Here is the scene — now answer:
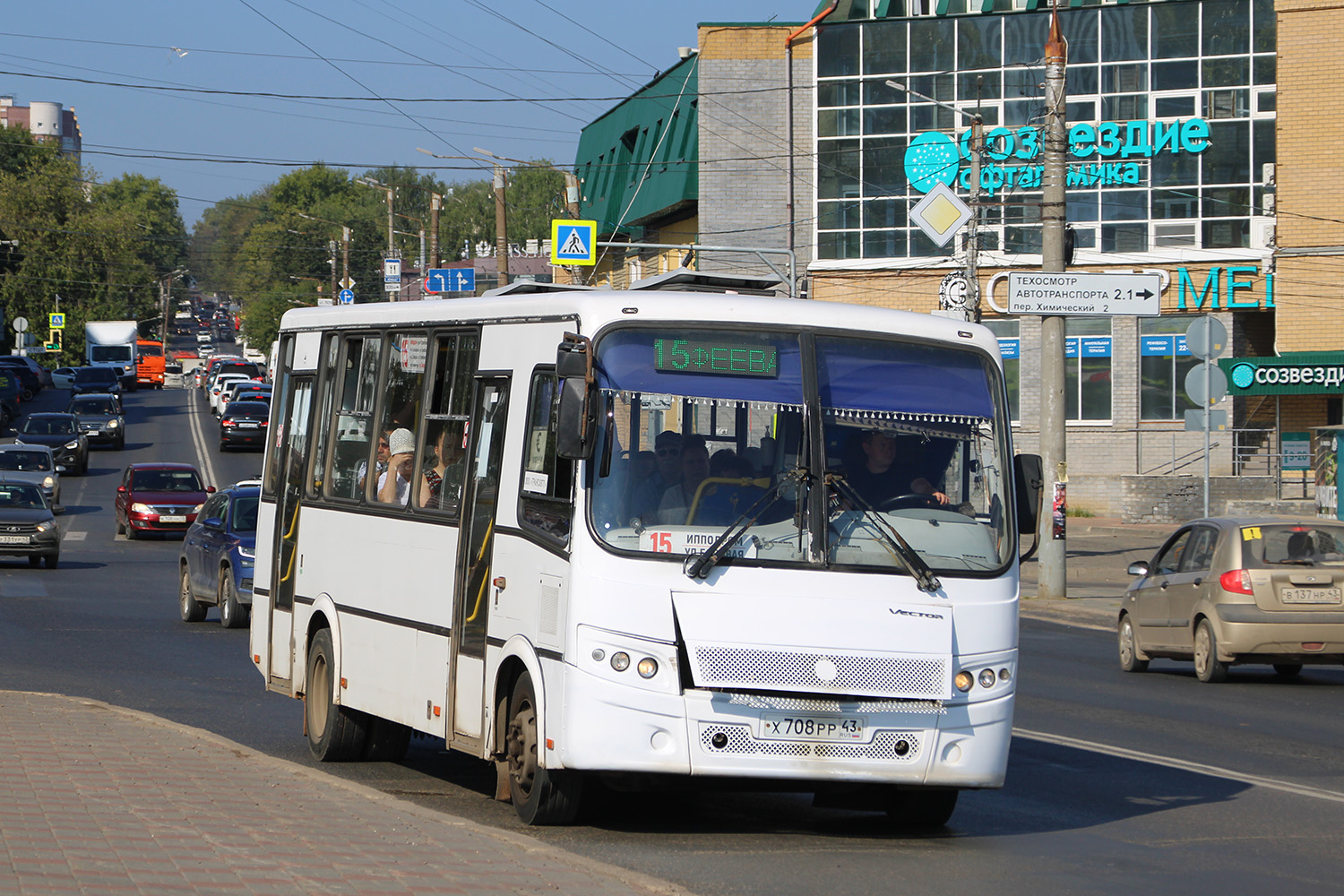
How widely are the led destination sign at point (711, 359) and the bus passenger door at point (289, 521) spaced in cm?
427

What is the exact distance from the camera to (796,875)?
7.61 metres

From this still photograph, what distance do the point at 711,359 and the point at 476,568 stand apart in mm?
1779

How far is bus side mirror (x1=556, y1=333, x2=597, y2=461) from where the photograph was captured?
8.04m

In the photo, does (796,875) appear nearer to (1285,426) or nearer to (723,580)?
(723,580)

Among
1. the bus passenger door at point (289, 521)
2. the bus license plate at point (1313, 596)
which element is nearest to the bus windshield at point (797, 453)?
the bus passenger door at point (289, 521)

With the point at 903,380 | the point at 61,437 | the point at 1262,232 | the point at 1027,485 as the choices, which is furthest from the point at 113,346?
the point at 1027,485

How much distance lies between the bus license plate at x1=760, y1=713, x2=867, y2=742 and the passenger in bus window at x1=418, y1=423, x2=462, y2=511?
2479 mm

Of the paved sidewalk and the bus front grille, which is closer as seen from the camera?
the paved sidewalk

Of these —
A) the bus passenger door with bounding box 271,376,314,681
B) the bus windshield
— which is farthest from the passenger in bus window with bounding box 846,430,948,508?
the bus passenger door with bounding box 271,376,314,681

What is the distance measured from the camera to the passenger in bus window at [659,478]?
8281mm

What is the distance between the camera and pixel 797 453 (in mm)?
8453

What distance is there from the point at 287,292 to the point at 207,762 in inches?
4811

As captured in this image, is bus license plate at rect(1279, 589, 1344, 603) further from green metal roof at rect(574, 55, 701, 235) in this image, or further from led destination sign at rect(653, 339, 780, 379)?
green metal roof at rect(574, 55, 701, 235)

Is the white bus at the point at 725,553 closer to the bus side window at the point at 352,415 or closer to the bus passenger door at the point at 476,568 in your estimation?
the bus passenger door at the point at 476,568
